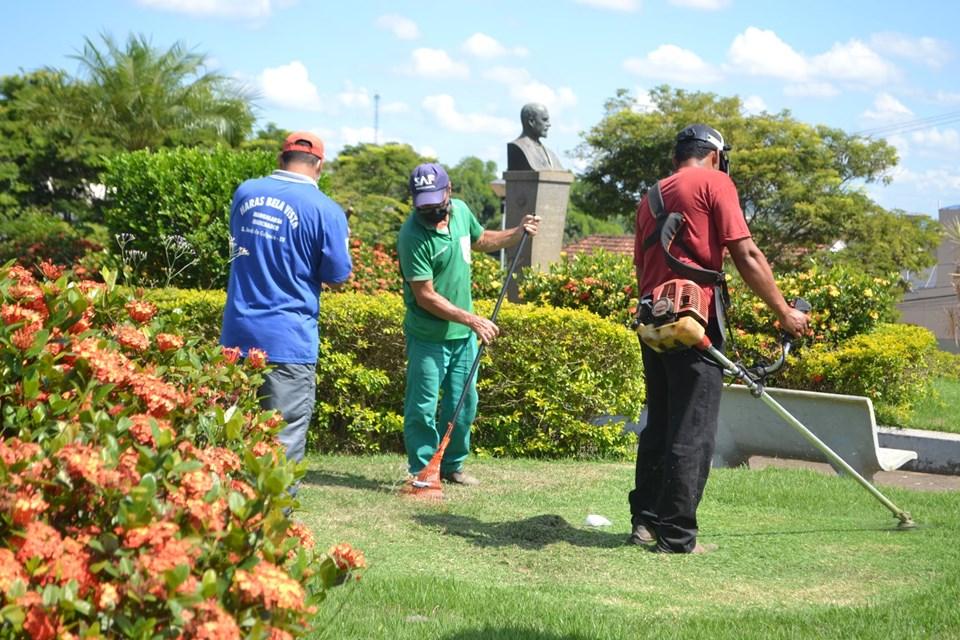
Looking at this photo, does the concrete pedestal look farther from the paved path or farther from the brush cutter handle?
the brush cutter handle

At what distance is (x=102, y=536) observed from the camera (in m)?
2.22

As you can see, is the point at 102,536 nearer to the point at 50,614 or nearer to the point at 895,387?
the point at 50,614

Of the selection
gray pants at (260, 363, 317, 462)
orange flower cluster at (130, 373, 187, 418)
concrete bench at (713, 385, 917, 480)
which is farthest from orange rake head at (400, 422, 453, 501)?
orange flower cluster at (130, 373, 187, 418)

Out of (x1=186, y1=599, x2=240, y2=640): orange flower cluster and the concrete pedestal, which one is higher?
the concrete pedestal

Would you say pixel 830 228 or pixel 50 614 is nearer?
pixel 50 614

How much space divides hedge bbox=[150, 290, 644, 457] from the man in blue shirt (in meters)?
2.41

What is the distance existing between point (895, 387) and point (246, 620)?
9451 millimetres

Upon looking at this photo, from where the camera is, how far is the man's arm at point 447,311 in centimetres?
643

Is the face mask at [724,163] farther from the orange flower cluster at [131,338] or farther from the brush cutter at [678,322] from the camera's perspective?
the orange flower cluster at [131,338]

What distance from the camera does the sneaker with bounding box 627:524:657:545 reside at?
223 inches

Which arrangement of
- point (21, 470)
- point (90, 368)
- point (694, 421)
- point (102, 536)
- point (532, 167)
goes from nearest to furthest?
point (102, 536) → point (21, 470) → point (90, 368) → point (694, 421) → point (532, 167)

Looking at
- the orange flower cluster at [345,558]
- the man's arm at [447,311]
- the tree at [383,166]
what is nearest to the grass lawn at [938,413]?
the man's arm at [447,311]

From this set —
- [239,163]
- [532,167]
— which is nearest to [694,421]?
[239,163]

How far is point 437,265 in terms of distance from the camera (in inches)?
261
